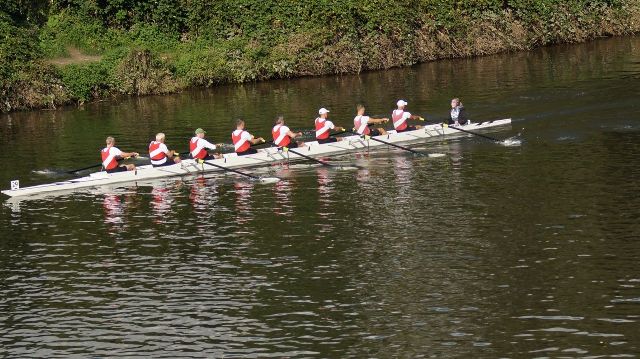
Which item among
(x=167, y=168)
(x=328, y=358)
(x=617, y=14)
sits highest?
(x=617, y=14)

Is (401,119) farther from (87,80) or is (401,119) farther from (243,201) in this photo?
(87,80)

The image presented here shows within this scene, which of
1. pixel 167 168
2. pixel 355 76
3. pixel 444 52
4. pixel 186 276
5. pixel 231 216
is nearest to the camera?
pixel 186 276

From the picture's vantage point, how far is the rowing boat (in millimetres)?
34875

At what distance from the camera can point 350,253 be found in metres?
26.4

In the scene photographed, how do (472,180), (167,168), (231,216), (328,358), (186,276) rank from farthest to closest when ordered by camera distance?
1. (167,168)
2. (472,180)
3. (231,216)
4. (186,276)
5. (328,358)

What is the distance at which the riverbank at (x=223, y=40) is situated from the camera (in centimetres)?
A: 5388

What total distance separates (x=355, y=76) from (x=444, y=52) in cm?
673

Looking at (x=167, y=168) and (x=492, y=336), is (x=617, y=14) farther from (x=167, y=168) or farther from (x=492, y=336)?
(x=492, y=336)

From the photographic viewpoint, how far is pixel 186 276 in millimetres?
25547

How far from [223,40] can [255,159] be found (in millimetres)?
22110

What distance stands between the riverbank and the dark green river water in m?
9.86

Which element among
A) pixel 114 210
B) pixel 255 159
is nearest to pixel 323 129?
pixel 255 159

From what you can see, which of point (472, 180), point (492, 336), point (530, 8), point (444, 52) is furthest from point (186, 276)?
point (530, 8)

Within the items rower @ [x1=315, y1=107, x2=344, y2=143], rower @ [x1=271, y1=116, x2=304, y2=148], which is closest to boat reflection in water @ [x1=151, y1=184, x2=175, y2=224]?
rower @ [x1=271, y1=116, x2=304, y2=148]
